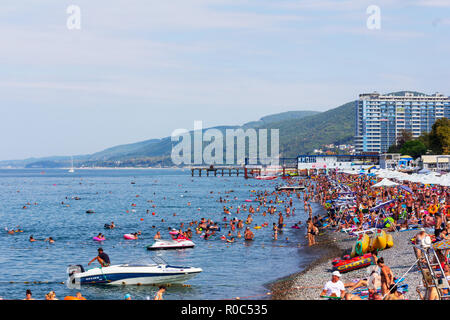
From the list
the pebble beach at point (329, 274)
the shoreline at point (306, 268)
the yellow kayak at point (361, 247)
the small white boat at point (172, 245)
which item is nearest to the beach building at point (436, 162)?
the shoreline at point (306, 268)

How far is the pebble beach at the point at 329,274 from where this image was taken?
20984 mm

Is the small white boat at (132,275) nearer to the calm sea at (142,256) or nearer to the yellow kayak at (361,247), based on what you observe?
the calm sea at (142,256)

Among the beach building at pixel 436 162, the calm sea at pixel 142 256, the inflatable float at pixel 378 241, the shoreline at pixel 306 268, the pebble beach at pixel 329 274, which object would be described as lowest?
the calm sea at pixel 142 256

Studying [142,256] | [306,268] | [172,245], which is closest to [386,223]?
[306,268]

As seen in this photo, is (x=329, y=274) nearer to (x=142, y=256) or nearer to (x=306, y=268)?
(x=306, y=268)

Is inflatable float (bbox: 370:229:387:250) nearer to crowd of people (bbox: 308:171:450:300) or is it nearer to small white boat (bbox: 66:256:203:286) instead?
crowd of people (bbox: 308:171:450:300)

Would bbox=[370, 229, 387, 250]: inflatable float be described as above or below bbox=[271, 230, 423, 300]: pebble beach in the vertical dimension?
above

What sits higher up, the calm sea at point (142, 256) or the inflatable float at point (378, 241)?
the inflatable float at point (378, 241)

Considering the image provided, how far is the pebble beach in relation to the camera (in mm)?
20984

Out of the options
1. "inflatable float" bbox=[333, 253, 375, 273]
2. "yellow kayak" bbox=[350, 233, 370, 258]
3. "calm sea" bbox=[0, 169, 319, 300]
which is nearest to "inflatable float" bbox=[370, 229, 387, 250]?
"yellow kayak" bbox=[350, 233, 370, 258]

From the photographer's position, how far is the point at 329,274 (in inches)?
989

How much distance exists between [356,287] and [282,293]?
5.08 m

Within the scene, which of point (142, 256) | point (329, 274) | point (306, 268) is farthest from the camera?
point (142, 256)
